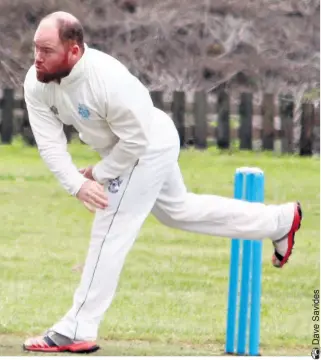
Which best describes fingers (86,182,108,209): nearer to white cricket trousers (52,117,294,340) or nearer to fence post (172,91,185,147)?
white cricket trousers (52,117,294,340)

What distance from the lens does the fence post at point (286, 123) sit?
19.2m

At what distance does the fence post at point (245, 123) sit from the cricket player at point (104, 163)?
501 inches

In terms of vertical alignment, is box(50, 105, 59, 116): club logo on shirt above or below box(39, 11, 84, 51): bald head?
below

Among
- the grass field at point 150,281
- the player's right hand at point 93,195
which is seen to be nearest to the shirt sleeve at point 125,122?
the player's right hand at point 93,195

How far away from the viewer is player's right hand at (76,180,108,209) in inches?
235

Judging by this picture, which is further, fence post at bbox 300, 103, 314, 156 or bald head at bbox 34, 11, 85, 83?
fence post at bbox 300, 103, 314, 156

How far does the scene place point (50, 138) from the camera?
239 inches

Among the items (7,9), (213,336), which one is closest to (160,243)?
(213,336)

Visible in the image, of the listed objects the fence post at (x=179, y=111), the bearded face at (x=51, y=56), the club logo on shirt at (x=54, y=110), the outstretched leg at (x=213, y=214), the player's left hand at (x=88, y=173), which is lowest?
the fence post at (x=179, y=111)

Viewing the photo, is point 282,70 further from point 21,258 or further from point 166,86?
point 21,258

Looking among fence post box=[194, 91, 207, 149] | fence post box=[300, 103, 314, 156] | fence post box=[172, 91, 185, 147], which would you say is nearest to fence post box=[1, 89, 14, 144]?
fence post box=[172, 91, 185, 147]

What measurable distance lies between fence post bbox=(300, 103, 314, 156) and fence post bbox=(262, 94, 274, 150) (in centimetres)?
46

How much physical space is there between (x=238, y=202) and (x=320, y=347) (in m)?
0.99

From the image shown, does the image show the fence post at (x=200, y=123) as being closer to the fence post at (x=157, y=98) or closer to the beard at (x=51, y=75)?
the fence post at (x=157, y=98)
